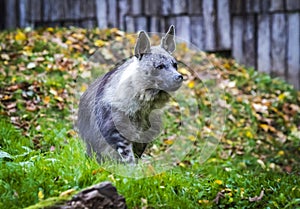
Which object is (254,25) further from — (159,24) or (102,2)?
(102,2)

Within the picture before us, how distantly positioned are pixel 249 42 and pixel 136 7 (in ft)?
6.41

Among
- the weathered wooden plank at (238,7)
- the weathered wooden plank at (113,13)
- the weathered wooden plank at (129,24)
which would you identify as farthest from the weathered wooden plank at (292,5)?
the weathered wooden plank at (113,13)

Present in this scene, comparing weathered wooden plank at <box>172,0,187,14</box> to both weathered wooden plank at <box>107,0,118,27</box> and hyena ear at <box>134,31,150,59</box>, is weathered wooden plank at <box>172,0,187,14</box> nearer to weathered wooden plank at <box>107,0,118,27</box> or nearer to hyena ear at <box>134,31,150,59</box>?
weathered wooden plank at <box>107,0,118,27</box>

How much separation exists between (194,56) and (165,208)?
12.9 ft

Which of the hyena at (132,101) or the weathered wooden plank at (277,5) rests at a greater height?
the weathered wooden plank at (277,5)

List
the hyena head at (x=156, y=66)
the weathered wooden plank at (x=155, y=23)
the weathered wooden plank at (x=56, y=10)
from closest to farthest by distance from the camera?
the hyena head at (x=156, y=66), the weathered wooden plank at (x=155, y=23), the weathered wooden plank at (x=56, y=10)

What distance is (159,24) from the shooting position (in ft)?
28.9

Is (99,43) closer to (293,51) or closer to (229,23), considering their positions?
(229,23)

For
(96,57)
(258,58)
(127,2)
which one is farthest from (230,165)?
(127,2)

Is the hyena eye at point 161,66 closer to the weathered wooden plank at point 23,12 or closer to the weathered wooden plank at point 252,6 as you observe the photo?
the weathered wooden plank at point 252,6

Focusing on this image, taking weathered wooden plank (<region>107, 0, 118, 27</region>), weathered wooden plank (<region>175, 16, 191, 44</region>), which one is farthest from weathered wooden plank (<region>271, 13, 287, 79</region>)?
weathered wooden plank (<region>107, 0, 118, 27</region>)

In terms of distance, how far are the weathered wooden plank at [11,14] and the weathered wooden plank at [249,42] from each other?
13.9ft

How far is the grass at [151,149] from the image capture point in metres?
3.67

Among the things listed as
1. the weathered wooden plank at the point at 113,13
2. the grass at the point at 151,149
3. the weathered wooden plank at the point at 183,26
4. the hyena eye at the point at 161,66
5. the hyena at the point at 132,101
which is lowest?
the grass at the point at 151,149
